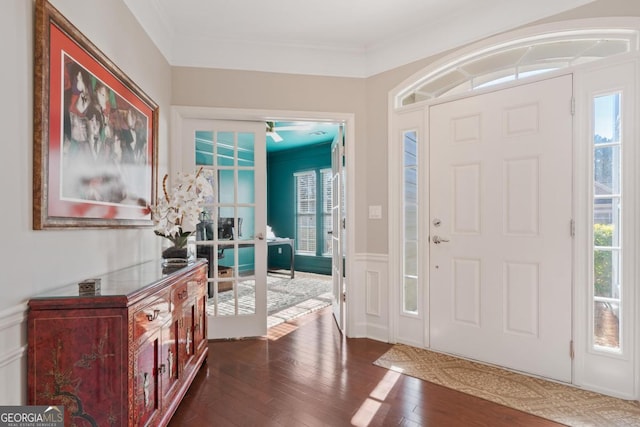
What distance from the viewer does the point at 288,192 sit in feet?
23.7

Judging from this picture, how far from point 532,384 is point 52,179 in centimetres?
303

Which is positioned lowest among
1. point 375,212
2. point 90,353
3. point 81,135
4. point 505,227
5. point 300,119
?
point 90,353

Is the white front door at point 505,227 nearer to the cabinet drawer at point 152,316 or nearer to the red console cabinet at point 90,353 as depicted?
the cabinet drawer at point 152,316

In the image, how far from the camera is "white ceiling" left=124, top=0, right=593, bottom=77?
2.44 metres

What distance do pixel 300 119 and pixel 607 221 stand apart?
2505 millimetres

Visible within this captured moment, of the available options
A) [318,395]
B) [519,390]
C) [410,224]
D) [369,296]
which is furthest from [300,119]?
[519,390]

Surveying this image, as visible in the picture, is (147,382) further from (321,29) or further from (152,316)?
(321,29)

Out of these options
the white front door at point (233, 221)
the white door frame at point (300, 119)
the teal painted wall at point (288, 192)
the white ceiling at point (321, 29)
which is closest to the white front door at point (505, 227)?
the white ceiling at point (321, 29)

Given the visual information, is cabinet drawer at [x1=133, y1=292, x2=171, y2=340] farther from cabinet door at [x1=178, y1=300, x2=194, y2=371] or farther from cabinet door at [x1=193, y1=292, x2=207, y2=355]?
cabinet door at [x1=193, y1=292, x2=207, y2=355]

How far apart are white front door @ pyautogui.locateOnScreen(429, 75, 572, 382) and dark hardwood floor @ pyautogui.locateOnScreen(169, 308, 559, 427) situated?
604mm

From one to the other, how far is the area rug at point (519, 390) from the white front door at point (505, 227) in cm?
13

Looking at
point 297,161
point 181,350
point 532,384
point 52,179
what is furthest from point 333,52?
point 297,161

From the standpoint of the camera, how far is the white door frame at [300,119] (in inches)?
115

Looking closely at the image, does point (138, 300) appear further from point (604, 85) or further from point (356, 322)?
point (604, 85)
